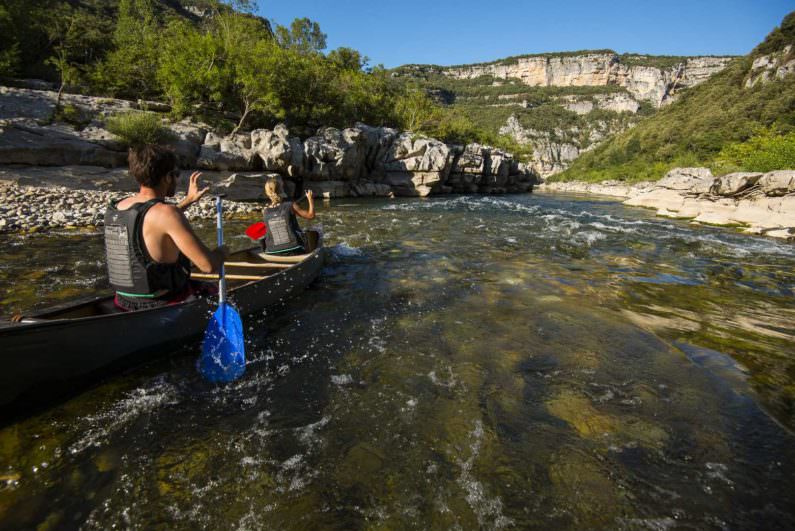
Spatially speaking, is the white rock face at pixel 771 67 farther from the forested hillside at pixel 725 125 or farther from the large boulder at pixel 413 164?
the large boulder at pixel 413 164

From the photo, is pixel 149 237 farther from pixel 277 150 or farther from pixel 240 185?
pixel 277 150

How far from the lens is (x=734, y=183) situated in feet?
73.6

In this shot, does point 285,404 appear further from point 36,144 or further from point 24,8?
point 24,8

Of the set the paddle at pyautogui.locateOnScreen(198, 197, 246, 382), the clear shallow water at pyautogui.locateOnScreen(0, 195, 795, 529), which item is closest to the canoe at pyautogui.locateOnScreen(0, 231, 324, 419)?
the clear shallow water at pyautogui.locateOnScreen(0, 195, 795, 529)

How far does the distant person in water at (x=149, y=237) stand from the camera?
320cm

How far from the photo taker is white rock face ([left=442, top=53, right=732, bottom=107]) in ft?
467

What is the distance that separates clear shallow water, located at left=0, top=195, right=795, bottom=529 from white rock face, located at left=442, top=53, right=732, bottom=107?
174940 mm

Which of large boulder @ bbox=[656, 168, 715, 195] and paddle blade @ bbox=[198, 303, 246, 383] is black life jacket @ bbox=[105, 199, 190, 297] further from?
large boulder @ bbox=[656, 168, 715, 195]

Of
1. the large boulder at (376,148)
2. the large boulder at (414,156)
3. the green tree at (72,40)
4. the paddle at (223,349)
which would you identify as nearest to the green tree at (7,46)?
the green tree at (72,40)

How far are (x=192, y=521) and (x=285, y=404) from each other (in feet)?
4.15

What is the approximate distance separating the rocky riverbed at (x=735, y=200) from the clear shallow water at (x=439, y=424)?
1549 centimetres

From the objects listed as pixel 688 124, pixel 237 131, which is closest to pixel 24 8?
pixel 237 131

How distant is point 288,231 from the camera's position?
22.9 feet

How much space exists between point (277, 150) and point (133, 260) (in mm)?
21753
